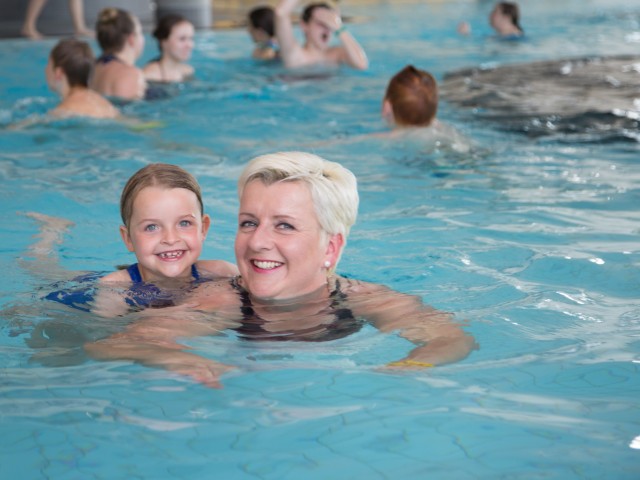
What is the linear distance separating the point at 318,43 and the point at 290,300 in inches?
321

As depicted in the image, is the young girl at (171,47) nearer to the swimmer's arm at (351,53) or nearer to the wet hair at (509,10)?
the swimmer's arm at (351,53)

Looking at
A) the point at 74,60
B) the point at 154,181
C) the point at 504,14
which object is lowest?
the point at 154,181

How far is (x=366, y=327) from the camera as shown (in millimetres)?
3574

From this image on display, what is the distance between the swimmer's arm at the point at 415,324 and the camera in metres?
3.20

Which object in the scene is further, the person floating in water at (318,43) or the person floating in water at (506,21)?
the person floating in water at (506,21)

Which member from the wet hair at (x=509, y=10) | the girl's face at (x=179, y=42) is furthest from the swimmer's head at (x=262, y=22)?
the wet hair at (x=509, y=10)

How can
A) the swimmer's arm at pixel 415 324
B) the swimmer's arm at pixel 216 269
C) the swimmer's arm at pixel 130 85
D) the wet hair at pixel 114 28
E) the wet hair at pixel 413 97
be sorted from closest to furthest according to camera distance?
the swimmer's arm at pixel 415 324 < the swimmer's arm at pixel 216 269 < the wet hair at pixel 413 97 < the swimmer's arm at pixel 130 85 < the wet hair at pixel 114 28

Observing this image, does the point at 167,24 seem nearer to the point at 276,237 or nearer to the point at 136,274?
the point at 136,274

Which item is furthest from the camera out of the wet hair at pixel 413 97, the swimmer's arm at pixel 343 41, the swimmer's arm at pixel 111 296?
the swimmer's arm at pixel 343 41

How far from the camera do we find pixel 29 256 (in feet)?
15.8

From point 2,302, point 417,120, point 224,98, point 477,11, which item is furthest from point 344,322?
point 477,11

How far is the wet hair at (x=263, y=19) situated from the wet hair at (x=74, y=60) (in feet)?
15.5

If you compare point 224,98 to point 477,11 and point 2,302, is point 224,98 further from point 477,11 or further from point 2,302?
point 477,11

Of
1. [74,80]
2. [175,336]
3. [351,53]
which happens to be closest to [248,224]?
[175,336]
